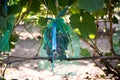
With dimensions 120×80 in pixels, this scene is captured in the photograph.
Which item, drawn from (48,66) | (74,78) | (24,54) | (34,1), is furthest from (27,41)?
(48,66)

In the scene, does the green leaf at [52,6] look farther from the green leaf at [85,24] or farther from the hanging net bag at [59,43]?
the hanging net bag at [59,43]

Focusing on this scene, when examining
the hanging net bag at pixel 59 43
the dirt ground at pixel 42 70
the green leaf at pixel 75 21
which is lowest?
the dirt ground at pixel 42 70

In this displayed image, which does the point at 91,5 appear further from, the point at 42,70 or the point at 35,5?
the point at 42,70

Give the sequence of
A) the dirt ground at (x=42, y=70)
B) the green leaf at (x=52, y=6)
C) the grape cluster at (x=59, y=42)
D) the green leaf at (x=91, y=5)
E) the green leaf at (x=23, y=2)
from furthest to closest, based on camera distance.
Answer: the green leaf at (x=23, y=2) < the green leaf at (x=52, y=6) < the dirt ground at (x=42, y=70) < the grape cluster at (x=59, y=42) < the green leaf at (x=91, y=5)

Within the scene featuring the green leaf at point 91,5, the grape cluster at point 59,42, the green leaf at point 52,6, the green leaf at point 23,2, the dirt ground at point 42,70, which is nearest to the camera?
the green leaf at point 91,5

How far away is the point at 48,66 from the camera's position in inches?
59.6

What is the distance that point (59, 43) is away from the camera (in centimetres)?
146

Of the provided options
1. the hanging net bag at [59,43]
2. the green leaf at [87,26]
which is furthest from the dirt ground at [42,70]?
the green leaf at [87,26]

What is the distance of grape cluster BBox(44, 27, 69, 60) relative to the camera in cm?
142

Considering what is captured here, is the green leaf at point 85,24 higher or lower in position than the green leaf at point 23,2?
lower

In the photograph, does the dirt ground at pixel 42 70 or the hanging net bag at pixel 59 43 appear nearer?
the hanging net bag at pixel 59 43

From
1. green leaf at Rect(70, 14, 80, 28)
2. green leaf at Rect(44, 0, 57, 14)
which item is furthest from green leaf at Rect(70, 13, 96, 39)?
green leaf at Rect(44, 0, 57, 14)

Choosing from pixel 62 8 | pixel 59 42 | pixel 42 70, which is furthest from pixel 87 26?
pixel 42 70

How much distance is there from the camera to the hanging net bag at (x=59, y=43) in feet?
4.47
